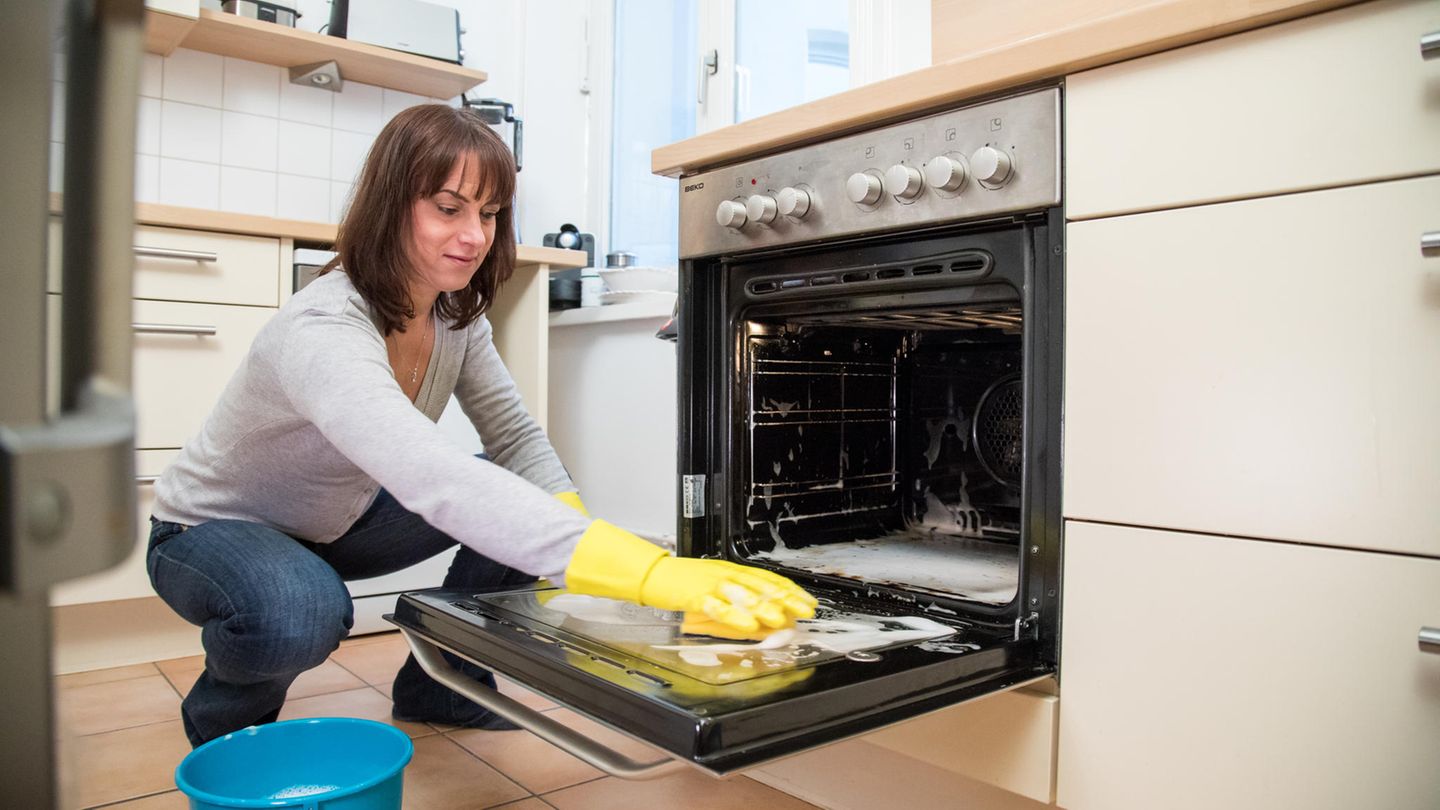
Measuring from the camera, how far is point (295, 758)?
1167 millimetres

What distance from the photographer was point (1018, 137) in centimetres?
96

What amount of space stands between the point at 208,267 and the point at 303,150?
0.83 metres

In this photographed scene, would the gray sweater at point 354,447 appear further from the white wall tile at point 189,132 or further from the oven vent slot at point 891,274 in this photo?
the white wall tile at point 189,132

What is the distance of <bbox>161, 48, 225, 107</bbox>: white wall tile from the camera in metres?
2.45

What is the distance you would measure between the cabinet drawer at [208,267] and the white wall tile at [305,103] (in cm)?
79

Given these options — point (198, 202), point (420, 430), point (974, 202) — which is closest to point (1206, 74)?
point (974, 202)

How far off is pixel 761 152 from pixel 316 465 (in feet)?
2.44

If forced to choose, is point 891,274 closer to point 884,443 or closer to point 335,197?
point 884,443

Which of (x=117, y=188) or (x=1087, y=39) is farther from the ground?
(x=1087, y=39)

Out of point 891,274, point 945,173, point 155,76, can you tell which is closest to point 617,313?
point 155,76

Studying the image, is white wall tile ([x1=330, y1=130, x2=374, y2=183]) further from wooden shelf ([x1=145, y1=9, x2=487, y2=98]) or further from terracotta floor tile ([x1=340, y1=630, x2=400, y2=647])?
terracotta floor tile ([x1=340, y1=630, x2=400, y2=647])

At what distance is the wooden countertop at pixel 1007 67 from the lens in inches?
31.9

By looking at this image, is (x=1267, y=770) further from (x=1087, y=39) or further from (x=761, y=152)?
(x=761, y=152)

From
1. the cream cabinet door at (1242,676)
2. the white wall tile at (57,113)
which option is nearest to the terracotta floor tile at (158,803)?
the cream cabinet door at (1242,676)
